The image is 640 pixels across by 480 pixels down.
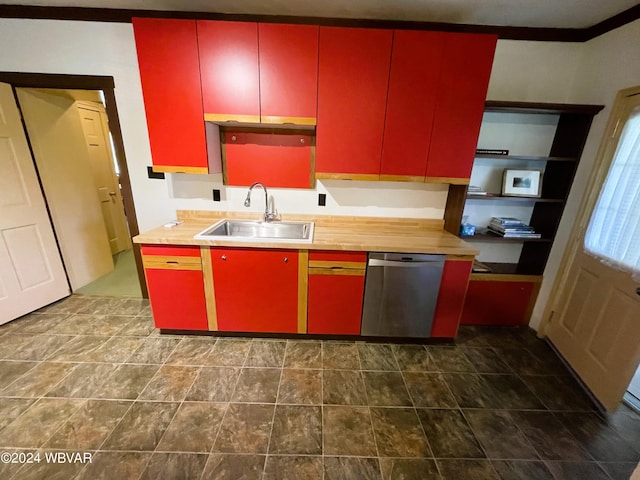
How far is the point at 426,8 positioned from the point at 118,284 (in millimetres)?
3936

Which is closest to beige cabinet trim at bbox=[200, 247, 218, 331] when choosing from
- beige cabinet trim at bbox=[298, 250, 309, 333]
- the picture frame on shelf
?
beige cabinet trim at bbox=[298, 250, 309, 333]

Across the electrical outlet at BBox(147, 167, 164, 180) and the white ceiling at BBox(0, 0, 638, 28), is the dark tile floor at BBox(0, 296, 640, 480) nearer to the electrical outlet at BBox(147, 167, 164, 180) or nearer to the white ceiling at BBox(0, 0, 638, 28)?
the electrical outlet at BBox(147, 167, 164, 180)

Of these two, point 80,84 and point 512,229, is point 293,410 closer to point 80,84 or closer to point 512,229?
point 512,229

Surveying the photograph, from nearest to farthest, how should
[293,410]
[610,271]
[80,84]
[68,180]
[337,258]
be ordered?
[293,410] → [610,271] → [337,258] → [80,84] → [68,180]

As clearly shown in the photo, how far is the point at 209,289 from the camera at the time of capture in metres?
2.00

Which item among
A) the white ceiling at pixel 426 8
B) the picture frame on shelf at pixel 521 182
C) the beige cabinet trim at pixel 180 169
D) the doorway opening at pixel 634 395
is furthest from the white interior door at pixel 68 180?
the doorway opening at pixel 634 395

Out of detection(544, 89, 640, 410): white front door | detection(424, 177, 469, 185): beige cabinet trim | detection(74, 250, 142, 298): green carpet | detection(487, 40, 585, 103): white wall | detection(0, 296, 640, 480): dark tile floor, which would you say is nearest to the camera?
detection(0, 296, 640, 480): dark tile floor

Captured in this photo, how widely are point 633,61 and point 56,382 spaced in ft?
14.6

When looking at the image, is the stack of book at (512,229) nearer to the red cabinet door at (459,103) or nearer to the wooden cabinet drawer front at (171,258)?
the red cabinet door at (459,103)

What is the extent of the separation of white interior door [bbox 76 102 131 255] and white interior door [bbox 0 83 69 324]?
106cm

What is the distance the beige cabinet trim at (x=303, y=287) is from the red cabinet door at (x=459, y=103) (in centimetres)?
117

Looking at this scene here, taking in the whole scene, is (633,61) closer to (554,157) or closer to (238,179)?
(554,157)

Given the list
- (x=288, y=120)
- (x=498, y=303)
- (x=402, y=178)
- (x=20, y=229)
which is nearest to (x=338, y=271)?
(x=402, y=178)

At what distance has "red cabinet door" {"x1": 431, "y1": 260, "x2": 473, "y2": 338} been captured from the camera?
1.94 metres
